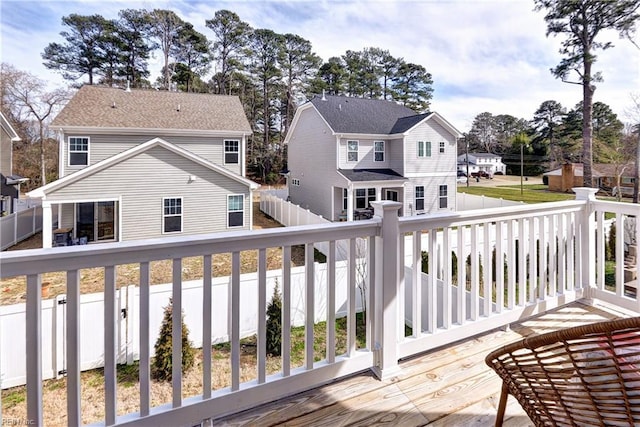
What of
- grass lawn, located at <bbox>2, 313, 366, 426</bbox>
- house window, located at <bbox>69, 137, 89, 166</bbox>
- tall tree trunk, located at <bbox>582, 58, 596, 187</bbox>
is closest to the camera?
grass lawn, located at <bbox>2, 313, 366, 426</bbox>

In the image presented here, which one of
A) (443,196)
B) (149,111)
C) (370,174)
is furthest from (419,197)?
(149,111)

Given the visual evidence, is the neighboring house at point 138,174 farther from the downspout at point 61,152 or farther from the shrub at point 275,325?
the shrub at point 275,325

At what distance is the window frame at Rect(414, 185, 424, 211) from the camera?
11.0 m

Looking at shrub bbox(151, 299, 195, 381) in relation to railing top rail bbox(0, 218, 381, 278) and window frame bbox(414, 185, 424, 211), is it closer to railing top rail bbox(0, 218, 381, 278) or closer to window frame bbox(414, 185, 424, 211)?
railing top rail bbox(0, 218, 381, 278)

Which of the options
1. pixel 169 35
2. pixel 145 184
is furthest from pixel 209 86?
pixel 145 184

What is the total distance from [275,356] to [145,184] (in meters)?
6.23

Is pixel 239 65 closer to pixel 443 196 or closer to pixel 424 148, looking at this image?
pixel 424 148

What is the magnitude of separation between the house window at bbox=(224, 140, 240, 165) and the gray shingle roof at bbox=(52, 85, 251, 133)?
431mm

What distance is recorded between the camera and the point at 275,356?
342 cm

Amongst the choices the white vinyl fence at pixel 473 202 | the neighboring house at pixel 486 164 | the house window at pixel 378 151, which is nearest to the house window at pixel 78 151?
the house window at pixel 378 151

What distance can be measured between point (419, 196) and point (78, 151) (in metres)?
9.82

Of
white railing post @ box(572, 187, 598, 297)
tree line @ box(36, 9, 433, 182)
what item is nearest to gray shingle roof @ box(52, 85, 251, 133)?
tree line @ box(36, 9, 433, 182)

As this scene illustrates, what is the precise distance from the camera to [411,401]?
1.46 metres

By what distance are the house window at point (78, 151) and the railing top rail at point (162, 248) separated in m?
8.91
